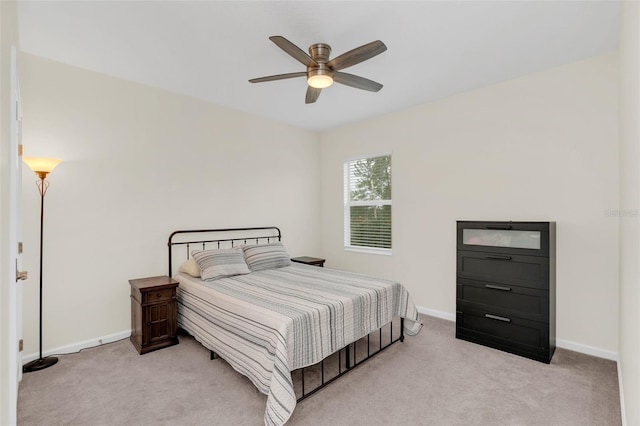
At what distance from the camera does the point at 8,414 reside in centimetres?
145

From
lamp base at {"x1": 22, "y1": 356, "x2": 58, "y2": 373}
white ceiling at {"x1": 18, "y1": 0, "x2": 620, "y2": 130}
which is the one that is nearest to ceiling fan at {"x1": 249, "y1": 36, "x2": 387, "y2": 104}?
white ceiling at {"x1": 18, "y1": 0, "x2": 620, "y2": 130}

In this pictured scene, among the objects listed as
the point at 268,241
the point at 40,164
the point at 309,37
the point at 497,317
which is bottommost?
the point at 497,317

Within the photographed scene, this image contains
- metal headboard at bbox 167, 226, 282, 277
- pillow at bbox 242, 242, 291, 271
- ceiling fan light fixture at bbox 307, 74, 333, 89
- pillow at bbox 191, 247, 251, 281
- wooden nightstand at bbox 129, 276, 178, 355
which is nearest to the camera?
ceiling fan light fixture at bbox 307, 74, 333, 89

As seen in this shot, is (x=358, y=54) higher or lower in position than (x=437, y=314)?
higher

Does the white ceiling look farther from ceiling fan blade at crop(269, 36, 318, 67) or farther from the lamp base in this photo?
the lamp base

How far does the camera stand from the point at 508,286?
2.86 metres

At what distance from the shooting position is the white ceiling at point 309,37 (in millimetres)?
2105

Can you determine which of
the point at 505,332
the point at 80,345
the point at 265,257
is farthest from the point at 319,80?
the point at 80,345

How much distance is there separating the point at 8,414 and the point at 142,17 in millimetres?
2497

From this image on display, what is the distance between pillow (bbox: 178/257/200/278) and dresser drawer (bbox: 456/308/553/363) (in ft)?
9.27

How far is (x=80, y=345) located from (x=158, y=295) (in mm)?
861

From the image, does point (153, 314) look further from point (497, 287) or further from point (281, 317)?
point (497, 287)

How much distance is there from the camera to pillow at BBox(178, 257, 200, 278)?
10.7ft

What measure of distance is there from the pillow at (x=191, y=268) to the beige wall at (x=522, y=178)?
249 centimetres
